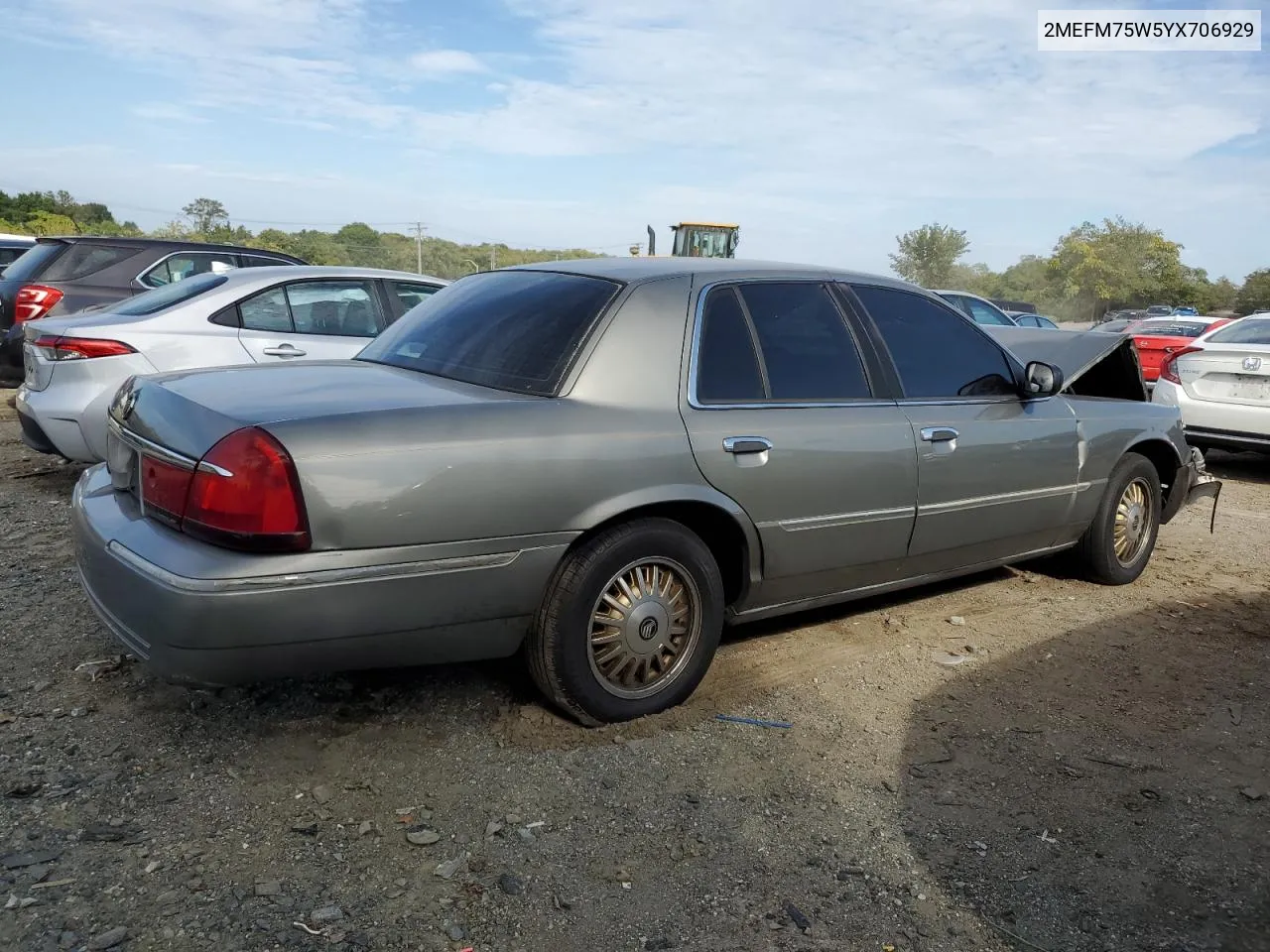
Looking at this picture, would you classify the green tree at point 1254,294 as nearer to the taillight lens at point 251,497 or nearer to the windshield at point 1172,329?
the windshield at point 1172,329

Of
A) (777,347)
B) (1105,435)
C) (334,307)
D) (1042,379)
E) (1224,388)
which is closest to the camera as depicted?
(777,347)

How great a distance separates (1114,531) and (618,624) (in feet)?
10.2

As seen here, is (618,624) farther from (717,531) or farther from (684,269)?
(684,269)

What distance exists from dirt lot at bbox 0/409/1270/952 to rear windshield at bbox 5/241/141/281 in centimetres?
577

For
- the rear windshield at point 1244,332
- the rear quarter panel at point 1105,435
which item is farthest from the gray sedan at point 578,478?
the rear windshield at point 1244,332

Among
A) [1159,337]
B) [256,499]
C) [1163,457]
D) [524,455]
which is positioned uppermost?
[1159,337]

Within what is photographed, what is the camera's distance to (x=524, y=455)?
9.74ft

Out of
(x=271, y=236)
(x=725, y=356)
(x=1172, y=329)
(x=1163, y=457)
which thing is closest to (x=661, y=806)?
(x=725, y=356)

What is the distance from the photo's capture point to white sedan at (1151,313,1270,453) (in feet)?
26.7

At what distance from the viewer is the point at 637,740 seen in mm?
3287

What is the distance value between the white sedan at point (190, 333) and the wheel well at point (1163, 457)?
15.2ft

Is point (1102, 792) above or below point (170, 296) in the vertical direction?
below

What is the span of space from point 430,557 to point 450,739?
0.73 m

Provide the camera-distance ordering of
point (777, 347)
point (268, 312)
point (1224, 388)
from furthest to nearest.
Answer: point (1224, 388)
point (268, 312)
point (777, 347)
